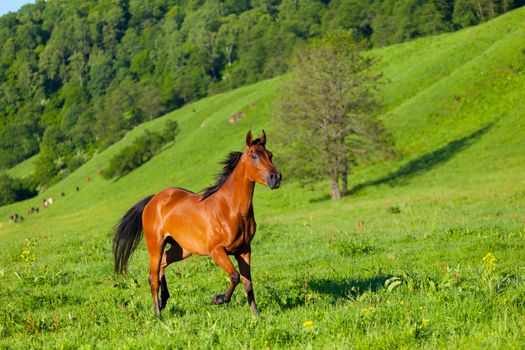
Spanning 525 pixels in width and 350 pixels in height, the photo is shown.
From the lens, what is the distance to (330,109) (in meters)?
48.8

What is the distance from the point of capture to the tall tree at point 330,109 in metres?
48.5

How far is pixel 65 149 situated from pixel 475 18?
127297 mm

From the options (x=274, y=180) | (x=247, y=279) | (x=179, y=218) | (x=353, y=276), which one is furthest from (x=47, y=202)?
(x=274, y=180)

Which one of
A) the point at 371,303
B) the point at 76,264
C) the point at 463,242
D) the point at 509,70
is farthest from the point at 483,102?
the point at 371,303

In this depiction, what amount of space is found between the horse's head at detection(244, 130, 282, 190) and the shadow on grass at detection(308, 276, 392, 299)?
2882 millimetres

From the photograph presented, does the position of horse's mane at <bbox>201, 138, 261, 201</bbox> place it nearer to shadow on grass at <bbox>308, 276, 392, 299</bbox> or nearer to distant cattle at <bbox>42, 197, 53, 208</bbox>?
shadow on grass at <bbox>308, 276, 392, 299</bbox>

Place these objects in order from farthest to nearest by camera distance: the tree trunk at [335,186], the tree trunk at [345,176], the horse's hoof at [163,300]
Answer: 1. the tree trunk at [335,186]
2. the tree trunk at [345,176]
3. the horse's hoof at [163,300]

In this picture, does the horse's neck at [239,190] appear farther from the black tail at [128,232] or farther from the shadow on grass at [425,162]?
the shadow on grass at [425,162]

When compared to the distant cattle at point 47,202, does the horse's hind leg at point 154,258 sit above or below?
above

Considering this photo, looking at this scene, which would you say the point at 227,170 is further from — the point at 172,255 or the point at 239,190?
the point at 172,255

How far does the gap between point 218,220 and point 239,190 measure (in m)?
0.62

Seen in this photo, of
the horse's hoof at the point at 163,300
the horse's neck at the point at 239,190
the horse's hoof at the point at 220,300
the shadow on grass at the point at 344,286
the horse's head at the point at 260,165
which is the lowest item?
the shadow on grass at the point at 344,286

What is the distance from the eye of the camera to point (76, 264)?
59.2ft

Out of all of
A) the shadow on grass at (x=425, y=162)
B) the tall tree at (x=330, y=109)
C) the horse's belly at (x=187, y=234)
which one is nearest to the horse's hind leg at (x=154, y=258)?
the horse's belly at (x=187, y=234)
